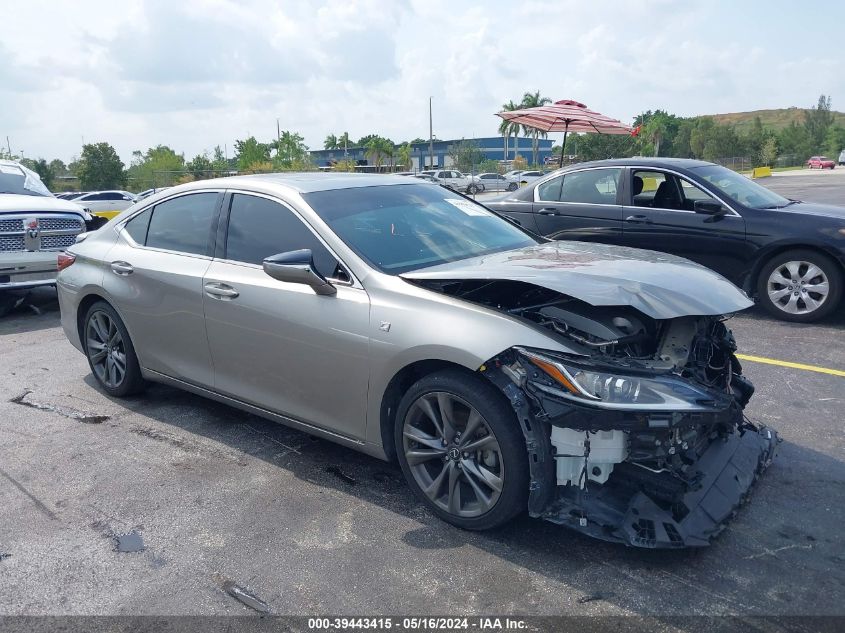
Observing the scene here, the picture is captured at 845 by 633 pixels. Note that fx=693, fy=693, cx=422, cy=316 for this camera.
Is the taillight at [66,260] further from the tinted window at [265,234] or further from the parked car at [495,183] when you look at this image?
the parked car at [495,183]

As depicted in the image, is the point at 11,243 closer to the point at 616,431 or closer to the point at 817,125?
the point at 616,431

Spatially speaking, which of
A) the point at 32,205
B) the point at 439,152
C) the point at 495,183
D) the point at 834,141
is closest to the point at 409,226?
the point at 32,205

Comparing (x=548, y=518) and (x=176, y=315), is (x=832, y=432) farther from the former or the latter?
(x=176, y=315)

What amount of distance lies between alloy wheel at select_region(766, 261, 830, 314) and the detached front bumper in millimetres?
4335

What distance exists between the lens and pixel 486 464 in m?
3.08

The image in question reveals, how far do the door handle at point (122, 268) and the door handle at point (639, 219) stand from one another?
514cm

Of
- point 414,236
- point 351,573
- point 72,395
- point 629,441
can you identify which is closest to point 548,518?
point 629,441

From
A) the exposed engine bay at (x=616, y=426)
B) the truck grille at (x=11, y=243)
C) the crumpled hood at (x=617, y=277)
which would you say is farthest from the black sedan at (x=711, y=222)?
the truck grille at (x=11, y=243)

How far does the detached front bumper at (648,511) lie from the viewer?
2.77 m

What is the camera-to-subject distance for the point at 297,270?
342 centimetres

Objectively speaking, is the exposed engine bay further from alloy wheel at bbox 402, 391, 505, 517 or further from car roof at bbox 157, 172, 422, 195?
car roof at bbox 157, 172, 422, 195

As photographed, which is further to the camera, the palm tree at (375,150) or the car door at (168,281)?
the palm tree at (375,150)

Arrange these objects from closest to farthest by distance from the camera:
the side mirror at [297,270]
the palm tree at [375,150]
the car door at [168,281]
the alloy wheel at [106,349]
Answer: the side mirror at [297,270]
the car door at [168,281]
the alloy wheel at [106,349]
the palm tree at [375,150]

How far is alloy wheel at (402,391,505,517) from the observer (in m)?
3.04
